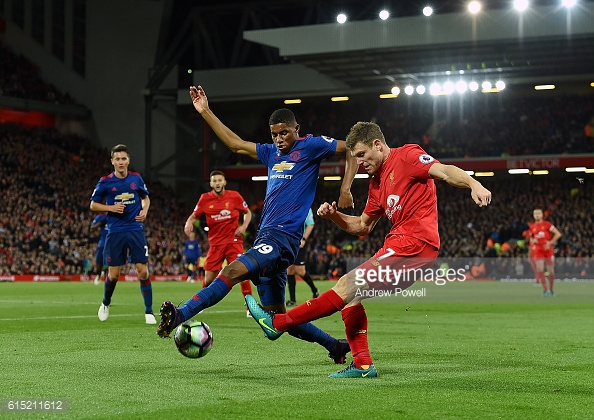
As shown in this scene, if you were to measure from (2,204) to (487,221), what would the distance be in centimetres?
2326

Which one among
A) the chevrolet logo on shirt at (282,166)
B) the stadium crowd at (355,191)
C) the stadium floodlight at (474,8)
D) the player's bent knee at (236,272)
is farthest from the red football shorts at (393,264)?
the stadium crowd at (355,191)

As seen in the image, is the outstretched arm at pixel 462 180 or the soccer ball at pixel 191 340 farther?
the soccer ball at pixel 191 340

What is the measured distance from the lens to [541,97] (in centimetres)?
4691

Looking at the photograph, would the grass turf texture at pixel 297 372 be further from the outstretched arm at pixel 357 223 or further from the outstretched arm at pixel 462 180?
the outstretched arm at pixel 462 180

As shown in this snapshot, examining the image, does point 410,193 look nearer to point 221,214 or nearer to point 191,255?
point 221,214

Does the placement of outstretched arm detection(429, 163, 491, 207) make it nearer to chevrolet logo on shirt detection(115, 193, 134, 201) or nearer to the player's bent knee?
the player's bent knee

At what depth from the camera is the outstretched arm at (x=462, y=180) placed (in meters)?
6.16

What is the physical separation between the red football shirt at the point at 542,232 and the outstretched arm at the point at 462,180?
61.6 feet

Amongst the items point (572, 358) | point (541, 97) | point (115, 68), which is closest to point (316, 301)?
point (572, 358)

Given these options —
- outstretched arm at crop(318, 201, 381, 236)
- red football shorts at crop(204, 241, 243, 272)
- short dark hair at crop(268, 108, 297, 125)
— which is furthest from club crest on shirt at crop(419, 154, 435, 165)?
red football shorts at crop(204, 241, 243, 272)

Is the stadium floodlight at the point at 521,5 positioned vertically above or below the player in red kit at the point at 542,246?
above

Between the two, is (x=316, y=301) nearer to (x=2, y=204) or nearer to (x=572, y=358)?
(x=572, y=358)

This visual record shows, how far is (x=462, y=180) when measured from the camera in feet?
21.3

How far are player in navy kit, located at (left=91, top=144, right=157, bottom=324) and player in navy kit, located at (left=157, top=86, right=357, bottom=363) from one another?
18.5ft
